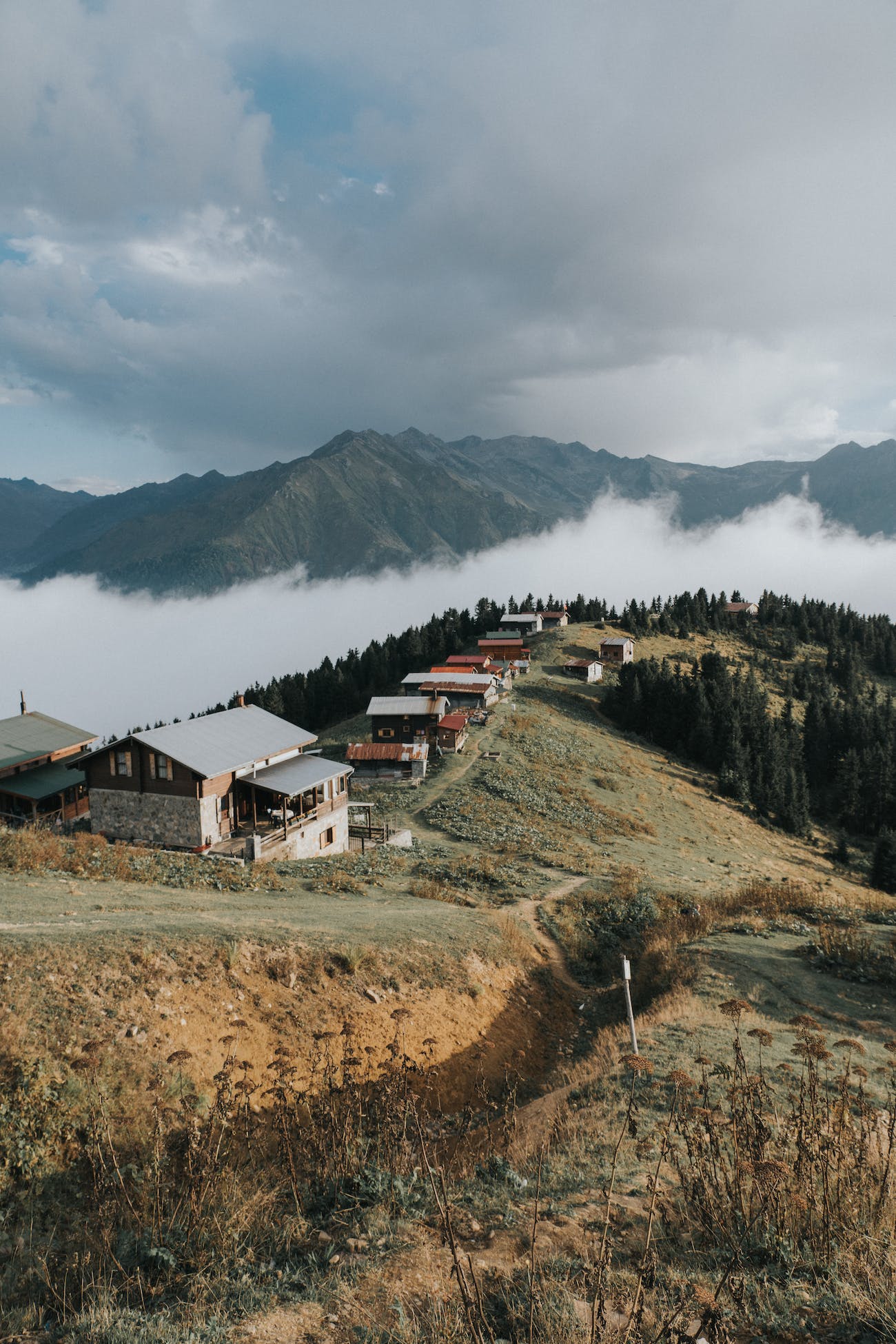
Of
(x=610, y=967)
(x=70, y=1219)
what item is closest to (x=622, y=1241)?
(x=70, y=1219)

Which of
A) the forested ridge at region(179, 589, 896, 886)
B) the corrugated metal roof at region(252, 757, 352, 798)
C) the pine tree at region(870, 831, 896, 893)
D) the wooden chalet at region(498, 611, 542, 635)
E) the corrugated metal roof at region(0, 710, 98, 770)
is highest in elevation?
the wooden chalet at region(498, 611, 542, 635)

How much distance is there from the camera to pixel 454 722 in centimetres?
7050

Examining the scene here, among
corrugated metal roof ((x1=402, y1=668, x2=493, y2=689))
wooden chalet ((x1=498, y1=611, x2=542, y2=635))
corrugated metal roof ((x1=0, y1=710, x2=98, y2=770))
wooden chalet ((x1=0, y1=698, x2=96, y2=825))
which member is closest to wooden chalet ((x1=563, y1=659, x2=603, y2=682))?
corrugated metal roof ((x1=402, y1=668, x2=493, y2=689))

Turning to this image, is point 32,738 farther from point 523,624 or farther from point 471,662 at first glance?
point 523,624

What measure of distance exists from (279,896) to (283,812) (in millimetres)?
11136

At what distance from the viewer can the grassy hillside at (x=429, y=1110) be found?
6.43m

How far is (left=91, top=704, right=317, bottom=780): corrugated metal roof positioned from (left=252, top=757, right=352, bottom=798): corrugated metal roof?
904mm

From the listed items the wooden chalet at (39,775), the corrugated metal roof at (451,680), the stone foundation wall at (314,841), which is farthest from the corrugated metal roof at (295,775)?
the corrugated metal roof at (451,680)

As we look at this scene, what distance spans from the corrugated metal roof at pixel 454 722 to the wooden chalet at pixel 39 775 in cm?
3391

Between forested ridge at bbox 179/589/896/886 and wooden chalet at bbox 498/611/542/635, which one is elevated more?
wooden chalet at bbox 498/611/542/635

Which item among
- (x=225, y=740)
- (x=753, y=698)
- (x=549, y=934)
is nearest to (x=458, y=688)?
(x=225, y=740)

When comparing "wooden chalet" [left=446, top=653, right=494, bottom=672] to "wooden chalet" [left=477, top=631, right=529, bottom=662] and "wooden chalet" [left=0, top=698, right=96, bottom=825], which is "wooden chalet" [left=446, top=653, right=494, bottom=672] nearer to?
"wooden chalet" [left=477, top=631, right=529, bottom=662]

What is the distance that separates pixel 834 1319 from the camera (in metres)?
5.99

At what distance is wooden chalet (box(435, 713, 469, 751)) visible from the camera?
7000cm
